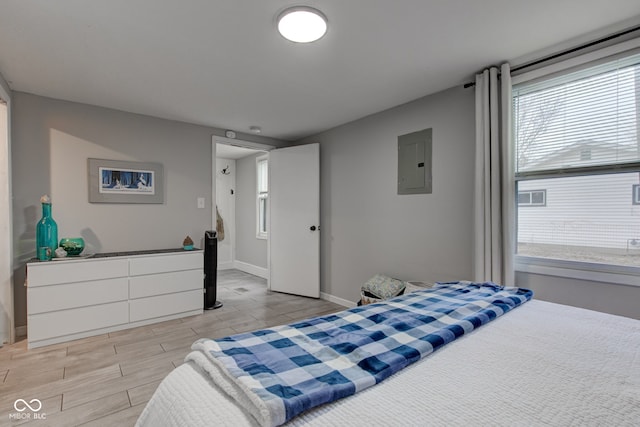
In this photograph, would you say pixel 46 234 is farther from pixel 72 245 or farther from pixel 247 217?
pixel 247 217

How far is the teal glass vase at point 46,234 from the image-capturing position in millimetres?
2748

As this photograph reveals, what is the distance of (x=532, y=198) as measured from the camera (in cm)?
228

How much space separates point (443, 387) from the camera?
806 millimetres

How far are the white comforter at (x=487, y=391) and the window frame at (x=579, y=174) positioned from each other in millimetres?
975

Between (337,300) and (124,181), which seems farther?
(337,300)

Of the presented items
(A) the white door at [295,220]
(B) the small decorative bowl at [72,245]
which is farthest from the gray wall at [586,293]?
(B) the small decorative bowl at [72,245]

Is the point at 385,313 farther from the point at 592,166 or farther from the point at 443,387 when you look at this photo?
the point at 592,166

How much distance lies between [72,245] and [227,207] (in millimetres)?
3512

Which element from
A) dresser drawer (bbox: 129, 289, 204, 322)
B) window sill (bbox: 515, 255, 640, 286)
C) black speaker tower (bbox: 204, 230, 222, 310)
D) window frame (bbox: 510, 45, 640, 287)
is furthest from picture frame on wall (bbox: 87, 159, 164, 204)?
window sill (bbox: 515, 255, 640, 286)

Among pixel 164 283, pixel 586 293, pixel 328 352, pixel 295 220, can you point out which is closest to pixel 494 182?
pixel 586 293

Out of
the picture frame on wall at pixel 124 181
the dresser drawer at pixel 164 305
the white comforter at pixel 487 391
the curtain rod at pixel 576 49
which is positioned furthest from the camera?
the picture frame on wall at pixel 124 181

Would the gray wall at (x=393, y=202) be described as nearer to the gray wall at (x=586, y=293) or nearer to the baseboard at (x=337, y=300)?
the baseboard at (x=337, y=300)

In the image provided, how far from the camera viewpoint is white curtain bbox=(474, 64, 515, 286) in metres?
2.25

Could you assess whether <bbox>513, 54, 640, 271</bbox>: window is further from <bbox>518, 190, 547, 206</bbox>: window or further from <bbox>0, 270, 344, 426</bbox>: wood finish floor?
<bbox>0, 270, 344, 426</bbox>: wood finish floor
